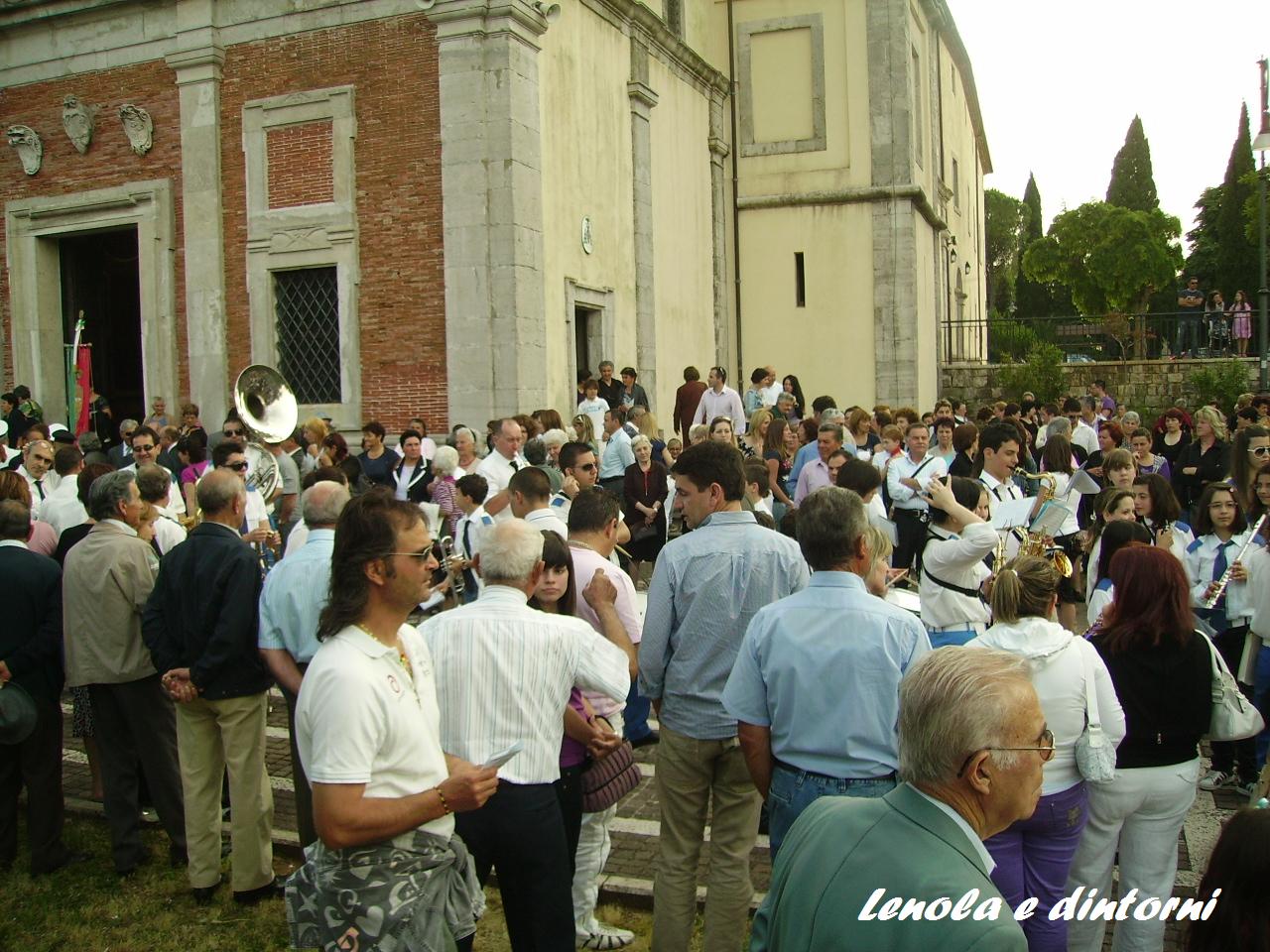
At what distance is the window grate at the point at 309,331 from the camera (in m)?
17.3

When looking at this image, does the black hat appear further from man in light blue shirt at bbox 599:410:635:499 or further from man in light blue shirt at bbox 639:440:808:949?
man in light blue shirt at bbox 599:410:635:499

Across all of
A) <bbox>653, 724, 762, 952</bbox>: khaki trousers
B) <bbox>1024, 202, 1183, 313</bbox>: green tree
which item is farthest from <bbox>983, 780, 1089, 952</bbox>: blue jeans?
<bbox>1024, 202, 1183, 313</bbox>: green tree

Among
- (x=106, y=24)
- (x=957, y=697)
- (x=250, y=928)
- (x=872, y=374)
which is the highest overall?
(x=106, y=24)

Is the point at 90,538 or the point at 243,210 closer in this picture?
the point at 90,538

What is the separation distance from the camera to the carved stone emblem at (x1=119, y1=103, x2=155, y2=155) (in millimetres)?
18156

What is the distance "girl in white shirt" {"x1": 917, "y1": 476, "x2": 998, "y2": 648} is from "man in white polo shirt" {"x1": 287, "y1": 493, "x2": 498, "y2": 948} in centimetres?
296

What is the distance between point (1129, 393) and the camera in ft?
85.3

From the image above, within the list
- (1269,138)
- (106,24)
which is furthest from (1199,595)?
(106,24)

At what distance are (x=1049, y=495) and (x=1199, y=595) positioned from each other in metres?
1.57

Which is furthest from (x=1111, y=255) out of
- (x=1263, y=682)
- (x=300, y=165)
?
(x=1263, y=682)

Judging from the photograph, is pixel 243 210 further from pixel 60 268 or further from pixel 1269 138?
pixel 1269 138

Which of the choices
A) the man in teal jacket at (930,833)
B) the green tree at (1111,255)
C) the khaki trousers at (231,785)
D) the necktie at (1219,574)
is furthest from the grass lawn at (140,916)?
the green tree at (1111,255)

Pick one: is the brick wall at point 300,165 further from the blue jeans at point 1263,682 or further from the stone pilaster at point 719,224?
the blue jeans at point 1263,682

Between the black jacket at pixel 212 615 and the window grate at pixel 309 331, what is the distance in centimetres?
1188
